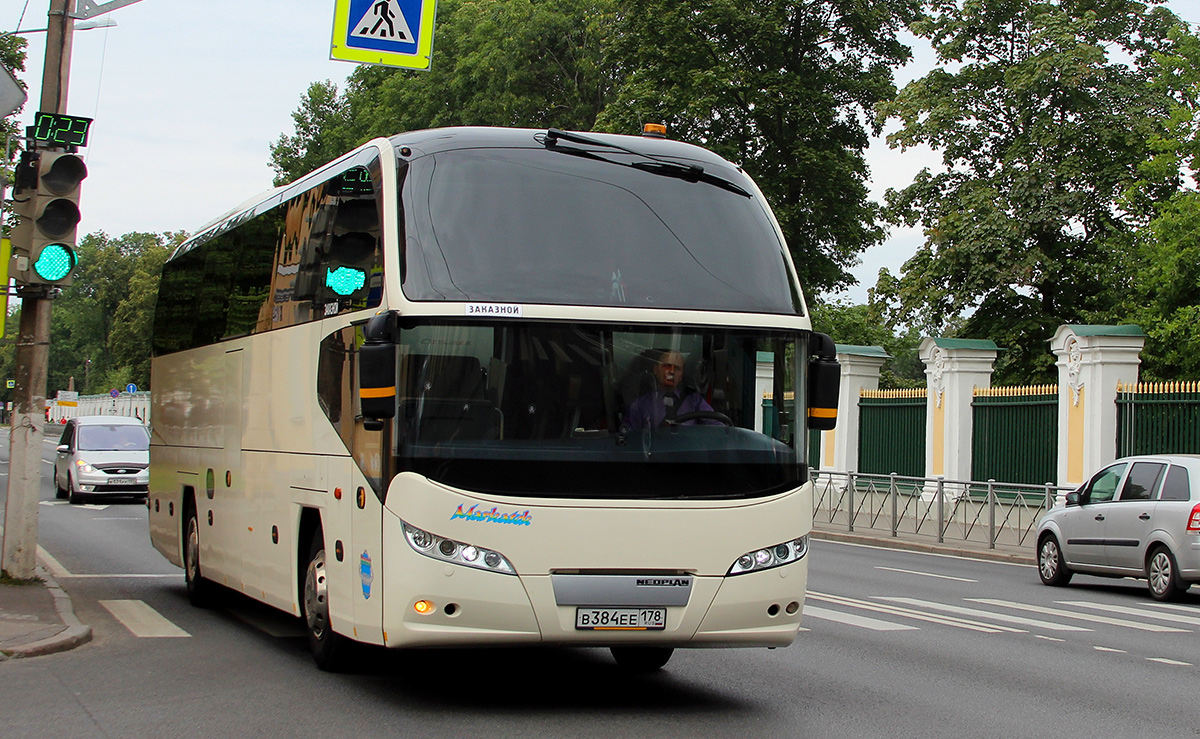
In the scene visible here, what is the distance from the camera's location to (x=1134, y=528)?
16.5 m

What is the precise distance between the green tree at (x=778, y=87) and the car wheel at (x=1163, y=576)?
79.4ft

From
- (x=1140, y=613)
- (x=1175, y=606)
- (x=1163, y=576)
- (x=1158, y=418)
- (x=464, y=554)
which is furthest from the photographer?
(x=1158, y=418)

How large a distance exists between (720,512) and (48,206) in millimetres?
7575

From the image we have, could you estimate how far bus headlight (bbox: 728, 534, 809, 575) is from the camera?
7.89 meters

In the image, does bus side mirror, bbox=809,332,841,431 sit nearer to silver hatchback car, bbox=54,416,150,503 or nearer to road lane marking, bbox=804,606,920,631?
road lane marking, bbox=804,606,920,631

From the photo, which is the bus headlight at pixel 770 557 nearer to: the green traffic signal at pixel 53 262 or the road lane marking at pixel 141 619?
the road lane marking at pixel 141 619

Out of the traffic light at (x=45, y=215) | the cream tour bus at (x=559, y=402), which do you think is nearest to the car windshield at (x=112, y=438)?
the traffic light at (x=45, y=215)

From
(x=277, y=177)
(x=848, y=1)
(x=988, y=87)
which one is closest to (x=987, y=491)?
(x=988, y=87)

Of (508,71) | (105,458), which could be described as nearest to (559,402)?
(105,458)

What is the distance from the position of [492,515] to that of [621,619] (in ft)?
2.93

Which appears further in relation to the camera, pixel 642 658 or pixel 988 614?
pixel 988 614

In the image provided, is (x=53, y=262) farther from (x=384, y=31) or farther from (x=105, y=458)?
(x=105, y=458)

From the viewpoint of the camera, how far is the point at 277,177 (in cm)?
6850

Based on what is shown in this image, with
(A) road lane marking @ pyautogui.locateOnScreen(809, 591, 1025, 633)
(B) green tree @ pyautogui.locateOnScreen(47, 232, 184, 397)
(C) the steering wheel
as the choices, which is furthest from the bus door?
(B) green tree @ pyautogui.locateOnScreen(47, 232, 184, 397)
